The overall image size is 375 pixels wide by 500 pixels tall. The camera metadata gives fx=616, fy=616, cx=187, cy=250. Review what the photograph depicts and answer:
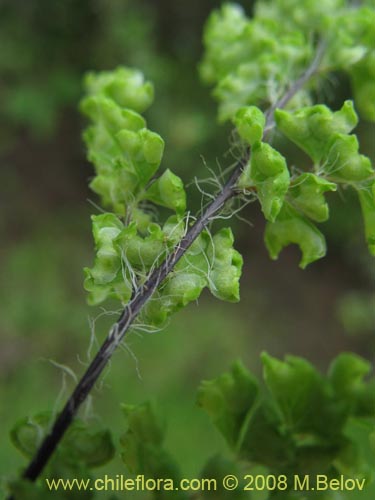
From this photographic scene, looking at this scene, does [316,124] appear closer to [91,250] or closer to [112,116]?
[112,116]

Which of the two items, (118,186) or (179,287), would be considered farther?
(118,186)

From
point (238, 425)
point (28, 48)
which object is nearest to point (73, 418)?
point (238, 425)

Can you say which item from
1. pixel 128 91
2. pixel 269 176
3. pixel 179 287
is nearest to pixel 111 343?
pixel 179 287

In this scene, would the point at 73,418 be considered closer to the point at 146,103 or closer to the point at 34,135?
the point at 146,103

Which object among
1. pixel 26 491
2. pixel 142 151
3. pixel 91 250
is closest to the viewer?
pixel 26 491

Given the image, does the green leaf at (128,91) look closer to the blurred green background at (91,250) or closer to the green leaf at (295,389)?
the green leaf at (295,389)

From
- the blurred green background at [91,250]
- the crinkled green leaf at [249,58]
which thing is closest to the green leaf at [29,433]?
the crinkled green leaf at [249,58]
